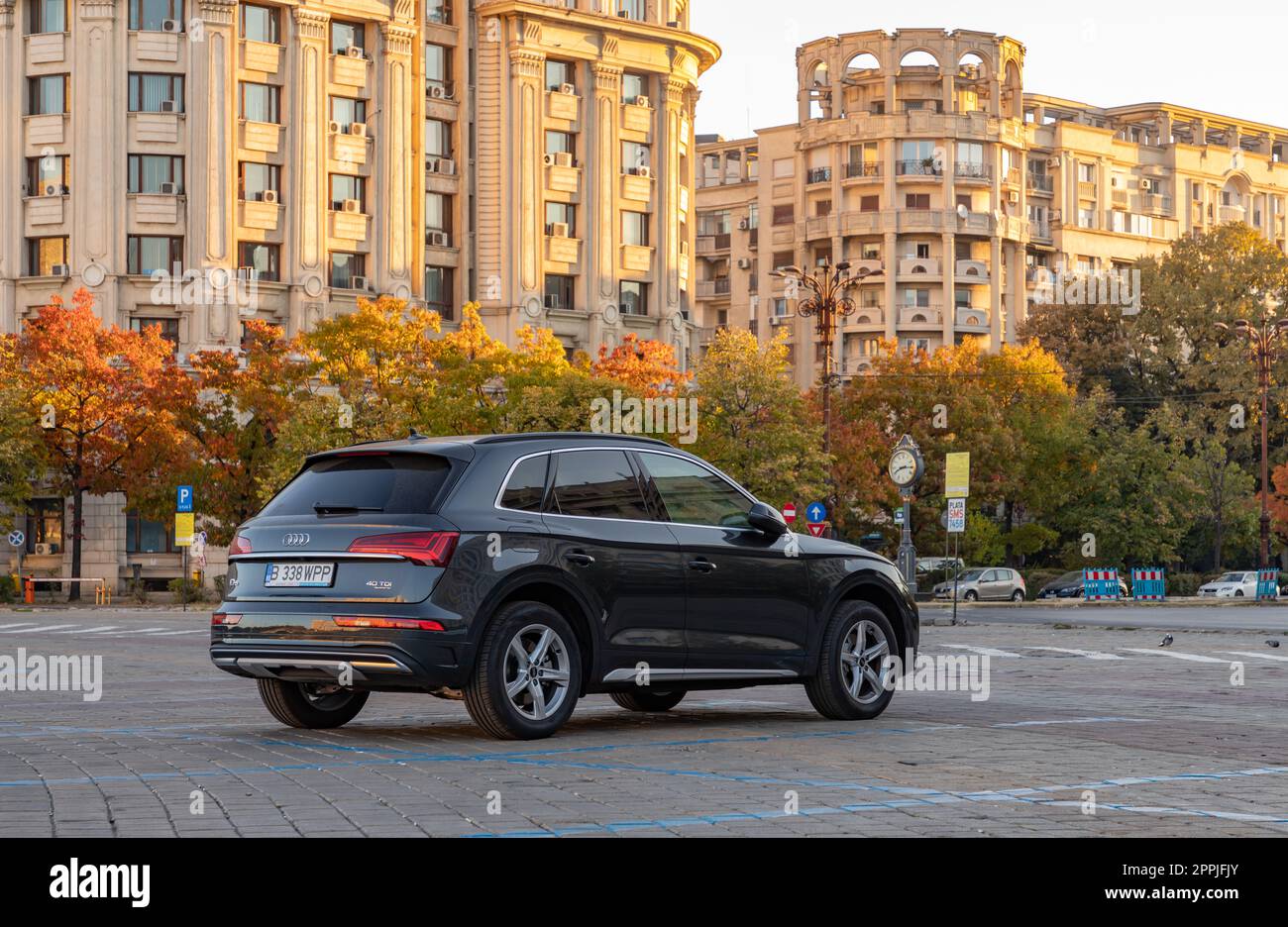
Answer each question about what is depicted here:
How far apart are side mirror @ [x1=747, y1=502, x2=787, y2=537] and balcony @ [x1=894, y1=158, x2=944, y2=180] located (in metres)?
95.8

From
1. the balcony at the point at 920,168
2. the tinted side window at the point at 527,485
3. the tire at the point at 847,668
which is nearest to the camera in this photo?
the tinted side window at the point at 527,485

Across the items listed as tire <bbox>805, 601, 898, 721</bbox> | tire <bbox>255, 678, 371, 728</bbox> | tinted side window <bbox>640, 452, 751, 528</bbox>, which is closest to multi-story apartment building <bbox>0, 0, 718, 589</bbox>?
tire <bbox>255, 678, 371, 728</bbox>

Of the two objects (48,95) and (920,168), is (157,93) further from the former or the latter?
(920,168)

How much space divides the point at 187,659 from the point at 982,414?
52.1m

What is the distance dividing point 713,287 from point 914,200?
54.2ft

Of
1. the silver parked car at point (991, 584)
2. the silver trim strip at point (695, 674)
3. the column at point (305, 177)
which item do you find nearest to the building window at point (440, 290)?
→ the column at point (305, 177)

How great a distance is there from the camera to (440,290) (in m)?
78.6

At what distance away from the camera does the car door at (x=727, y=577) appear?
12.4 meters

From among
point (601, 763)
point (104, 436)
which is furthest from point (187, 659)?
point (104, 436)

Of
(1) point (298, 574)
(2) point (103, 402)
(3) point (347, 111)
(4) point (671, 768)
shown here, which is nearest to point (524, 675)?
(1) point (298, 574)

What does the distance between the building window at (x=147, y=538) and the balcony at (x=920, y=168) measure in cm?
5126

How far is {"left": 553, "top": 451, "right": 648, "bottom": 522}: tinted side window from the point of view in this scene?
12047 millimetres

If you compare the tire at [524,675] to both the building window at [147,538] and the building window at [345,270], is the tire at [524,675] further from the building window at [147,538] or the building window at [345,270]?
the building window at [345,270]

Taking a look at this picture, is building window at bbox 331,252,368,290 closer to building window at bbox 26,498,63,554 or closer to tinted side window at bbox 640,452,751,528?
building window at bbox 26,498,63,554
